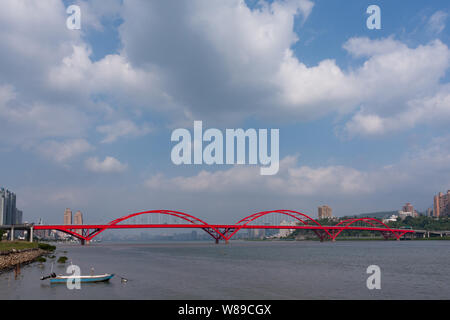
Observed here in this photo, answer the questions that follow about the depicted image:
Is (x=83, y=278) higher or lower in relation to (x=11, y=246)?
higher

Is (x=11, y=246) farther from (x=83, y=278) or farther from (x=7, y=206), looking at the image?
(x=7, y=206)

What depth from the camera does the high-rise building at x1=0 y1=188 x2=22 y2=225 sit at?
16400 cm

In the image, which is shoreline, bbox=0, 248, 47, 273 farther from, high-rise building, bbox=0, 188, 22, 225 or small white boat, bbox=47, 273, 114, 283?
high-rise building, bbox=0, 188, 22, 225

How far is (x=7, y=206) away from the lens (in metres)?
178

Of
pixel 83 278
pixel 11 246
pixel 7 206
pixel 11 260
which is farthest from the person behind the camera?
pixel 7 206

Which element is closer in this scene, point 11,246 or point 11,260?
point 11,260

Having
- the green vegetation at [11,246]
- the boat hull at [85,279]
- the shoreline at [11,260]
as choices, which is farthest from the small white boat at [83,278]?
the green vegetation at [11,246]

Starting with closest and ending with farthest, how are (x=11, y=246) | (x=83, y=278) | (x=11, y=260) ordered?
(x=83, y=278)
(x=11, y=260)
(x=11, y=246)

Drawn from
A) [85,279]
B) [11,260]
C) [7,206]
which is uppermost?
→ [7,206]

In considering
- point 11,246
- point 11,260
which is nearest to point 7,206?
point 11,246

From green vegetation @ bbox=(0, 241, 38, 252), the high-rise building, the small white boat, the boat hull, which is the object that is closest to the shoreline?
green vegetation @ bbox=(0, 241, 38, 252)
